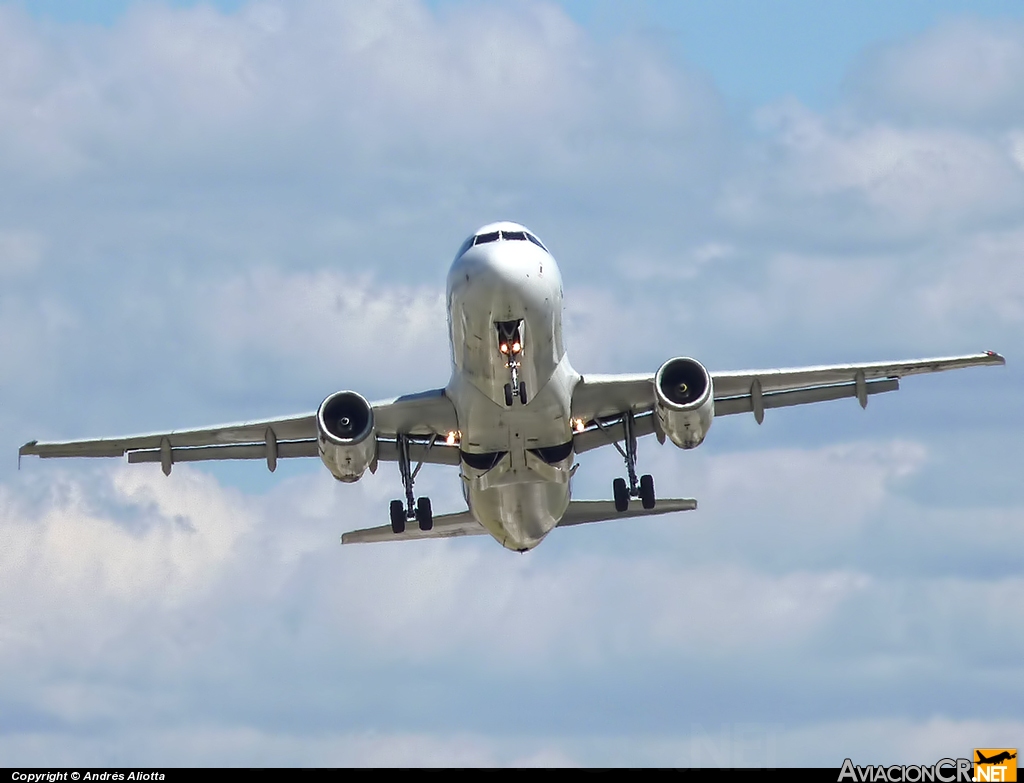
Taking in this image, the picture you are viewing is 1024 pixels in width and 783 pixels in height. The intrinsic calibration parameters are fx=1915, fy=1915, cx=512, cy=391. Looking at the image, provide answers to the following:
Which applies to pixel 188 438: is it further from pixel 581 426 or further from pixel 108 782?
pixel 108 782

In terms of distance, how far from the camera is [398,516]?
48312mm

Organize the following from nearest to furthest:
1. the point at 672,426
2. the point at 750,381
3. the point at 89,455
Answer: the point at 672,426 → the point at 750,381 → the point at 89,455

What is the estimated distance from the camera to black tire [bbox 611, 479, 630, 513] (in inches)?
1884

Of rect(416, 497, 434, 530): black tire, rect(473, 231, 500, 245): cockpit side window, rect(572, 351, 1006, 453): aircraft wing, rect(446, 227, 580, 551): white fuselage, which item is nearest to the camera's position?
rect(446, 227, 580, 551): white fuselage

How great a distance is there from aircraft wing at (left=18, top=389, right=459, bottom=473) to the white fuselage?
1135 mm

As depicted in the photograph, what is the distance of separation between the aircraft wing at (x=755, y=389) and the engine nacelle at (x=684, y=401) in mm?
1362

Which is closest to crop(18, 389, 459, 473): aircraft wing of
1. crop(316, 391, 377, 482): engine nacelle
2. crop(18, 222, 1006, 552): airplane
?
crop(18, 222, 1006, 552): airplane

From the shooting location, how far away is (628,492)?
157 ft

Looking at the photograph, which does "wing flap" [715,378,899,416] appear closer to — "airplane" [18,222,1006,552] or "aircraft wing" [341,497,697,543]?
"airplane" [18,222,1006,552]

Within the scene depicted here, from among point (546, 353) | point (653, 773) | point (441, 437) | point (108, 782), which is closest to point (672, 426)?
point (546, 353)

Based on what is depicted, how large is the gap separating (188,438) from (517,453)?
921cm

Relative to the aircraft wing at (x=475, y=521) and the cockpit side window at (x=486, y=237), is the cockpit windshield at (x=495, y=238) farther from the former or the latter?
the aircraft wing at (x=475, y=521)

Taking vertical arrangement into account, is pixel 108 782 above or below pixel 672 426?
below

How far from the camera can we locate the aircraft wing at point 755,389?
45812mm
